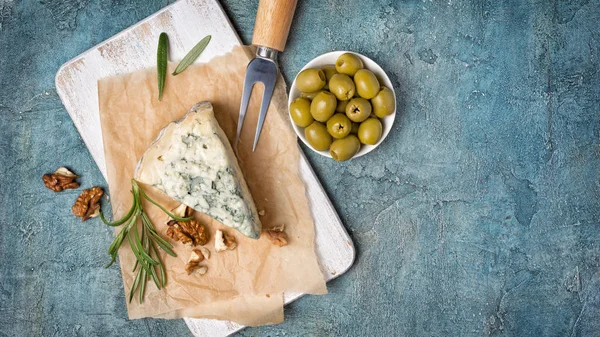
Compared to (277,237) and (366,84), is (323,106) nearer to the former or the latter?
(366,84)

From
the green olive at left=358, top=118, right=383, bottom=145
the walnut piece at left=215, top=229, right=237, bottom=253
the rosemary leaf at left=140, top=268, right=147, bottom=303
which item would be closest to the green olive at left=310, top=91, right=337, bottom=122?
the green olive at left=358, top=118, right=383, bottom=145

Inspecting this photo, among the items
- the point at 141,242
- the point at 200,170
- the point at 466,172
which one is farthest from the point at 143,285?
the point at 466,172

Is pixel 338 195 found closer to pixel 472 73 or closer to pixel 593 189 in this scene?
pixel 472 73

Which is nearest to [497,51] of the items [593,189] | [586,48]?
[586,48]

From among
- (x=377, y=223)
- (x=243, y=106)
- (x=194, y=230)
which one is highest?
(x=243, y=106)

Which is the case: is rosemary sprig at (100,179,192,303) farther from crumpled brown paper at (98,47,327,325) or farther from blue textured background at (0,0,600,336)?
blue textured background at (0,0,600,336)

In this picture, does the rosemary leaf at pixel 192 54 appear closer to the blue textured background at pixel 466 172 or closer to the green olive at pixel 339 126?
the blue textured background at pixel 466 172

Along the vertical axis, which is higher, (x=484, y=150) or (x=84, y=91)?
(x=484, y=150)
